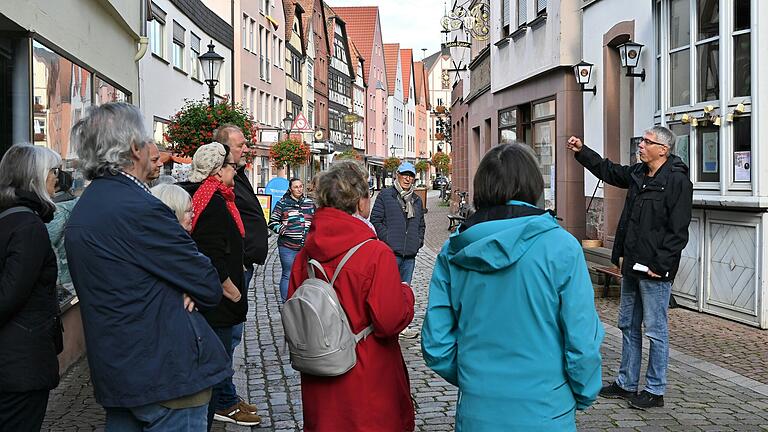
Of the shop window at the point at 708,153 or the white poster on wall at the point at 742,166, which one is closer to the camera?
the white poster on wall at the point at 742,166

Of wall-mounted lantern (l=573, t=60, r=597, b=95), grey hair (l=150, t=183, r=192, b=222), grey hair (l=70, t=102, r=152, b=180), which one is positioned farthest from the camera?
wall-mounted lantern (l=573, t=60, r=597, b=95)

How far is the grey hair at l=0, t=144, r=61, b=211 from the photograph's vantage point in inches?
164

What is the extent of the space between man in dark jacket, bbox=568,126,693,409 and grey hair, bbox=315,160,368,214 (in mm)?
2790

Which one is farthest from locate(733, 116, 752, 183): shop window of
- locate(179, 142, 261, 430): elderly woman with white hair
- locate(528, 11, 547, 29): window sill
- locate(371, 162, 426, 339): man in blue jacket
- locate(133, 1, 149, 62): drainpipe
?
locate(133, 1, 149, 62): drainpipe

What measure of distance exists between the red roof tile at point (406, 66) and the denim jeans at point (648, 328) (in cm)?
10145

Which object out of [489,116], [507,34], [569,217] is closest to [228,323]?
[569,217]

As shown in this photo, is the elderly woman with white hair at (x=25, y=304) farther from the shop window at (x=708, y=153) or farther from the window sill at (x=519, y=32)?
the window sill at (x=519, y=32)

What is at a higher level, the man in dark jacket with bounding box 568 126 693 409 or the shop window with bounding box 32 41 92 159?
the shop window with bounding box 32 41 92 159

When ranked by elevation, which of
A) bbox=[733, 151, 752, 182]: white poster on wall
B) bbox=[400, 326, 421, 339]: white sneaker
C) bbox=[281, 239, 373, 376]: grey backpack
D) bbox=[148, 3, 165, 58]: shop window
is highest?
bbox=[148, 3, 165, 58]: shop window

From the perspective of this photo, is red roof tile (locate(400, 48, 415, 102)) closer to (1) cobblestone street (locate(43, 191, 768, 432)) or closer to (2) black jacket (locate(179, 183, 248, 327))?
(1) cobblestone street (locate(43, 191, 768, 432))

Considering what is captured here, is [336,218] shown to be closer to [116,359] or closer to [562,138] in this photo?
[116,359]

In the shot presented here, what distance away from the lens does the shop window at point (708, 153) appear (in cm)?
1016

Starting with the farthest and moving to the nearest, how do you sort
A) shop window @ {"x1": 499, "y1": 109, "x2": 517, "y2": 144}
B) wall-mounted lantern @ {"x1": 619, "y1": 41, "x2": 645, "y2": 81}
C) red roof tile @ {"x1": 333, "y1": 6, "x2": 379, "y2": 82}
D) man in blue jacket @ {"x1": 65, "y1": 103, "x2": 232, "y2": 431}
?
red roof tile @ {"x1": 333, "y1": 6, "x2": 379, "y2": 82} → shop window @ {"x1": 499, "y1": 109, "x2": 517, "y2": 144} → wall-mounted lantern @ {"x1": 619, "y1": 41, "x2": 645, "y2": 81} → man in blue jacket @ {"x1": 65, "y1": 103, "x2": 232, "y2": 431}

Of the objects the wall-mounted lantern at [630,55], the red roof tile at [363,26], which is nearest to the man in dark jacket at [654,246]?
the wall-mounted lantern at [630,55]
